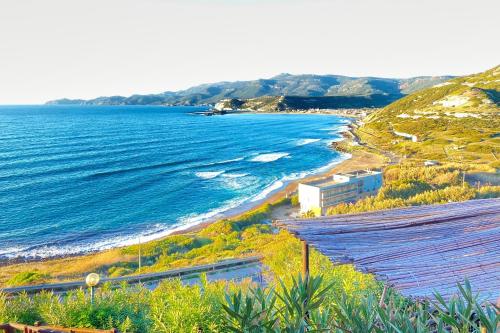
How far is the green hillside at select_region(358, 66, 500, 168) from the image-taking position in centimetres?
5322

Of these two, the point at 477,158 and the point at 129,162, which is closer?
the point at 477,158

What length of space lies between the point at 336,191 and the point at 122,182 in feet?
81.4

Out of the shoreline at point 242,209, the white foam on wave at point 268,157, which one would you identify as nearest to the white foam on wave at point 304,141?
the white foam on wave at point 268,157

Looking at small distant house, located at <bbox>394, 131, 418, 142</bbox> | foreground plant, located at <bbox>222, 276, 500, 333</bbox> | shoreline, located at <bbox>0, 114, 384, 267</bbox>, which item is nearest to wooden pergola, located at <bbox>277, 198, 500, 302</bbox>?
foreground plant, located at <bbox>222, 276, 500, 333</bbox>

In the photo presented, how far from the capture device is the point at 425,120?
266 feet

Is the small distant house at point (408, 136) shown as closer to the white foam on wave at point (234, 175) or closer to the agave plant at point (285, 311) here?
the white foam on wave at point (234, 175)

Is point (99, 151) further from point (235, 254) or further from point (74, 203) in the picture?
point (235, 254)

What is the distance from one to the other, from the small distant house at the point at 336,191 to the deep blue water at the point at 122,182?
797 centimetres

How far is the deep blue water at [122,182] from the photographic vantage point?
29.8m

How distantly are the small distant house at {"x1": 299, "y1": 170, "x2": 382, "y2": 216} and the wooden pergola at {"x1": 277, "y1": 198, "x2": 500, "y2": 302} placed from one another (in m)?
19.6

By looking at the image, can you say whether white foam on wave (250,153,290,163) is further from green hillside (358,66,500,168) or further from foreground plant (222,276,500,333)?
foreground plant (222,276,500,333)

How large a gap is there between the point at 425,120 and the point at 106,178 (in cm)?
6449

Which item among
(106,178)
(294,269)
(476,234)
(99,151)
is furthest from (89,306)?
(99,151)

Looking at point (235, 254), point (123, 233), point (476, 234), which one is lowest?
point (123, 233)
